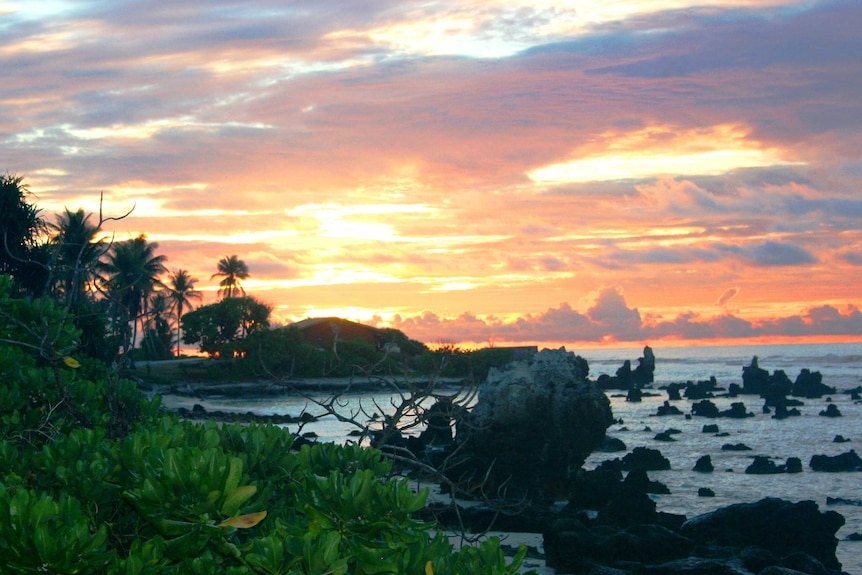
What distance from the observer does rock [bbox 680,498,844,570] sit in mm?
17156

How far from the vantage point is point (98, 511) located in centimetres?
476

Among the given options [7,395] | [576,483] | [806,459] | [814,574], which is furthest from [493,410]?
[7,395]

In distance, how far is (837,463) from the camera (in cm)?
3203

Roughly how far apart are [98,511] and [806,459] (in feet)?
119

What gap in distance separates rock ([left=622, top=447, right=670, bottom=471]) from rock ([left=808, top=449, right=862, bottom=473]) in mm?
5314

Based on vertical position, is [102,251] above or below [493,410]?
above

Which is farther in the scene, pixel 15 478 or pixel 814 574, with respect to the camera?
pixel 814 574

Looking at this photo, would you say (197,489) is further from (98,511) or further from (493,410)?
(493,410)

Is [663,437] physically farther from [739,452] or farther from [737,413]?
[737,413]

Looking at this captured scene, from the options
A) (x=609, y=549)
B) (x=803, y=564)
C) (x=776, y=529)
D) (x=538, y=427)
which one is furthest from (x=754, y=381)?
(x=609, y=549)

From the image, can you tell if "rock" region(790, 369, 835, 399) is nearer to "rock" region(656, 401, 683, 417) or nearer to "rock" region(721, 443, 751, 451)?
"rock" region(656, 401, 683, 417)

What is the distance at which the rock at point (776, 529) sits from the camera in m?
17.2

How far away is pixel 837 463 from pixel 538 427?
43.4 ft

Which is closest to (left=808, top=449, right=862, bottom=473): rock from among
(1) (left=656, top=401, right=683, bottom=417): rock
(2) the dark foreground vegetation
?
(1) (left=656, top=401, right=683, bottom=417): rock
